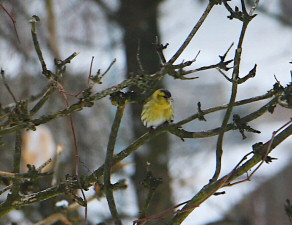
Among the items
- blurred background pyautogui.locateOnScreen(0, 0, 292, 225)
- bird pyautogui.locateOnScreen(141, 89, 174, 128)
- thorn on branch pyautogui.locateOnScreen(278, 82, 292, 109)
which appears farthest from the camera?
blurred background pyautogui.locateOnScreen(0, 0, 292, 225)

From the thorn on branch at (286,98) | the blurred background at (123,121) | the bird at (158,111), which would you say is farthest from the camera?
the blurred background at (123,121)

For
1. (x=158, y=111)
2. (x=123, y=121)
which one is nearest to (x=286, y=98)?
(x=158, y=111)

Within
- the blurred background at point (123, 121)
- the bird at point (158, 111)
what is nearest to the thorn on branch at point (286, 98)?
the bird at point (158, 111)

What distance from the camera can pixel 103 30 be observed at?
26.2 feet

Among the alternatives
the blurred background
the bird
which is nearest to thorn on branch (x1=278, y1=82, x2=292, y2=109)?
the bird

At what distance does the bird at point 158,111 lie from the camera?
9.39 feet

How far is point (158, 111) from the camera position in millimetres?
2902

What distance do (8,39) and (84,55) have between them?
1.91 m

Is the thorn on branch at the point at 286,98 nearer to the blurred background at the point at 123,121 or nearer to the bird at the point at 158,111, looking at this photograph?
the bird at the point at 158,111

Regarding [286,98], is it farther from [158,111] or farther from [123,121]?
[123,121]

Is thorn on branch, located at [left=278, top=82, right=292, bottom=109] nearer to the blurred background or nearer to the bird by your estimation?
the bird

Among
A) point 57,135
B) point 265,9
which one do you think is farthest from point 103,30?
point 265,9

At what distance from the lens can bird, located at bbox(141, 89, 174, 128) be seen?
9.39 ft

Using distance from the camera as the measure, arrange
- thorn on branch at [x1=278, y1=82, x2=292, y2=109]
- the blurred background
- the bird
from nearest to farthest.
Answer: thorn on branch at [x1=278, y1=82, x2=292, y2=109]
the bird
the blurred background
